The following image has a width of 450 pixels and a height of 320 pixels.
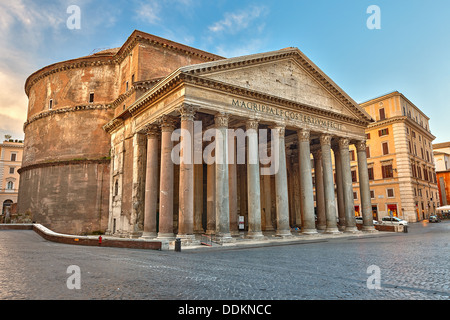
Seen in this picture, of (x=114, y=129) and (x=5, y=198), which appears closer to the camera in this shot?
(x=114, y=129)

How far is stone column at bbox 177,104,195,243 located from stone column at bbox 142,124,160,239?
12.2 ft

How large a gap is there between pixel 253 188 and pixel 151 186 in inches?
233

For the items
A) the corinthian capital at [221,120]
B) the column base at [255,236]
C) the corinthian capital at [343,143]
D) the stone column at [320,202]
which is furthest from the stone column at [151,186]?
the corinthian capital at [343,143]

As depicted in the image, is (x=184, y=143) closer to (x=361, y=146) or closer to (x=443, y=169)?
(x=361, y=146)

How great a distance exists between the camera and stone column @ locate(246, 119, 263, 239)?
53.0 feet

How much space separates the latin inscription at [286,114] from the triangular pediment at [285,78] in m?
0.76

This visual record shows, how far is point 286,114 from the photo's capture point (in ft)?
61.4

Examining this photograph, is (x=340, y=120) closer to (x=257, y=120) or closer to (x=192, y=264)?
(x=257, y=120)

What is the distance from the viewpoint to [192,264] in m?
9.24

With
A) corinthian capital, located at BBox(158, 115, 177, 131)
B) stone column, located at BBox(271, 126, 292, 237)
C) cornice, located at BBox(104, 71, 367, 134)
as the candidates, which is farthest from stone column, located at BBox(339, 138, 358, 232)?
corinthian capital, located at BBox(158, 115, 177, 131)

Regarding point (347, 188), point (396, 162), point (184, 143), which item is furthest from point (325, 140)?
point (396, 162)

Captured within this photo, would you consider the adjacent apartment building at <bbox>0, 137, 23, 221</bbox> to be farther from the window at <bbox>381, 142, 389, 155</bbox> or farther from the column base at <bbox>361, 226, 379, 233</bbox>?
the window at <bbox>381, 142, 389, 155</bbox>
